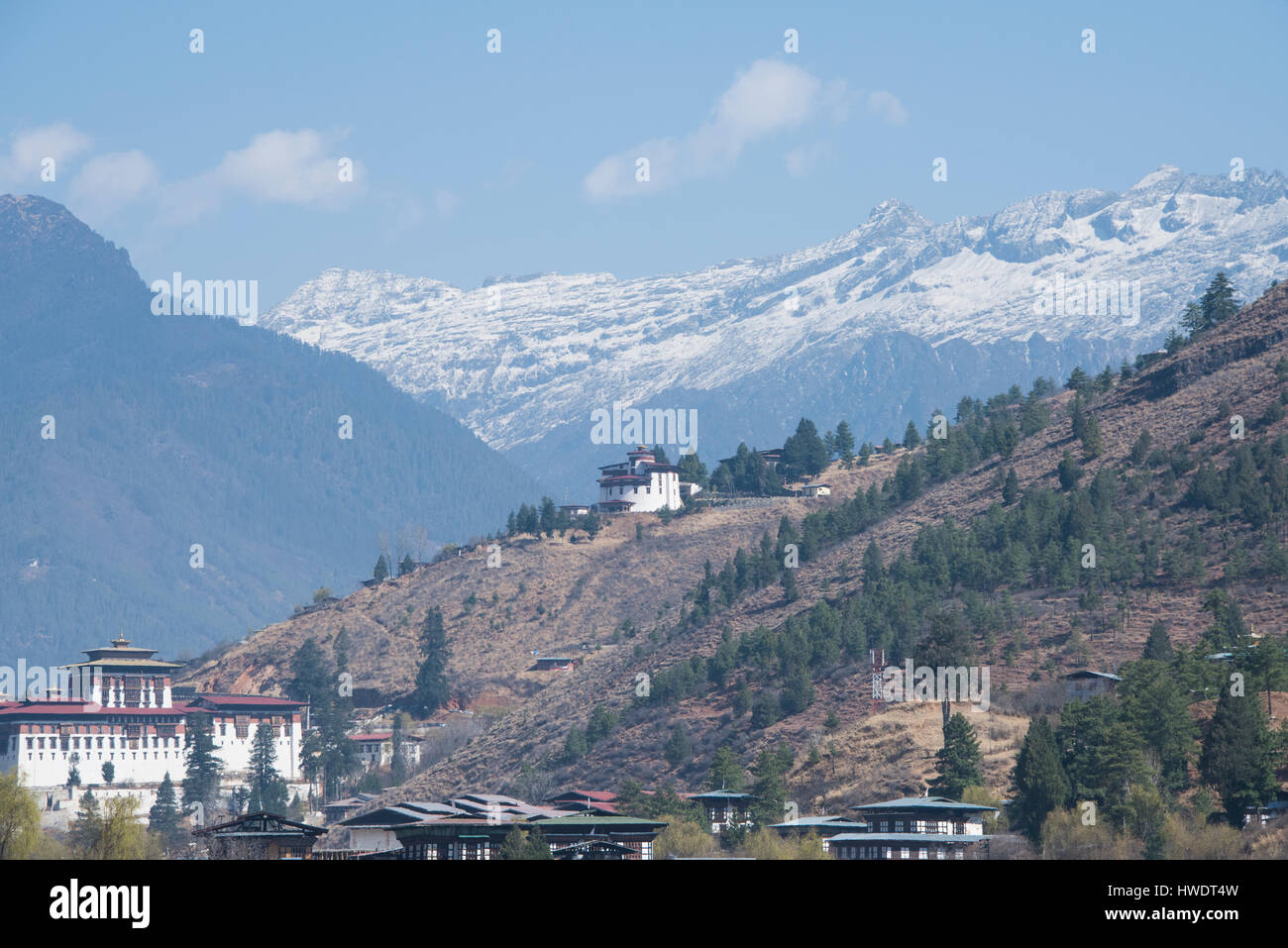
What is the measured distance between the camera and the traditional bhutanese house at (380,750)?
191625 mm

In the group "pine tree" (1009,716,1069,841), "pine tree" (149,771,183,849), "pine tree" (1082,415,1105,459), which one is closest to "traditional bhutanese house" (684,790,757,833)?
"pine tree" (1009,716,1069,841)

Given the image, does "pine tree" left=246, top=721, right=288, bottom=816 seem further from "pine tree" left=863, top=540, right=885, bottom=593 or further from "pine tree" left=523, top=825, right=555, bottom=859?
"pine tree" left=523, top=825, right=555, bottom=859

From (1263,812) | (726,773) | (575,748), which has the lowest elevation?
(1263,812)

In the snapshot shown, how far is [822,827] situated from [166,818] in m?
80.7

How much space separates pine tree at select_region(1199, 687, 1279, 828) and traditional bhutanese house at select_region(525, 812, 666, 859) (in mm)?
29272

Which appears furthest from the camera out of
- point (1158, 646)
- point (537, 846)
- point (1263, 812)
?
point (1158, 646)

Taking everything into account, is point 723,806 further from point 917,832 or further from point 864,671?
point 864,671

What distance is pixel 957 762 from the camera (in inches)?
4508

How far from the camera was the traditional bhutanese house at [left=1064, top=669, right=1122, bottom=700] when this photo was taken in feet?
411

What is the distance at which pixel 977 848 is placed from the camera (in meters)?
100

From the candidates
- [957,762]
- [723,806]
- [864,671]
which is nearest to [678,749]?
[864,671]
